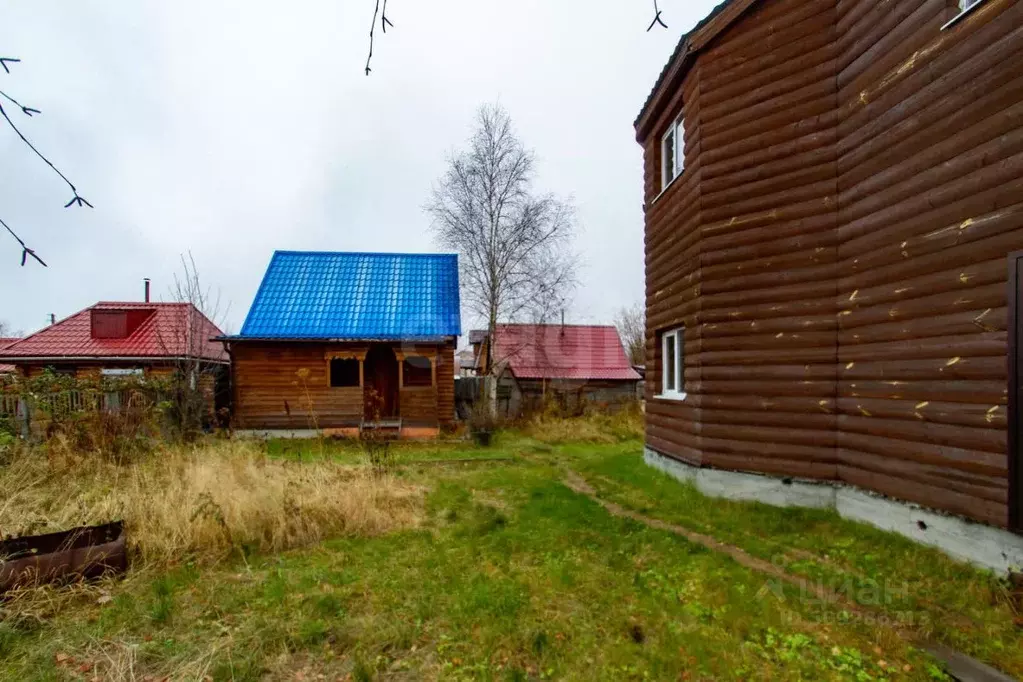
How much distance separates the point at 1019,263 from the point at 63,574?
8.28 meters

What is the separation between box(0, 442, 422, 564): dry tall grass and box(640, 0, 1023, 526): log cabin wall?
4.75 metres

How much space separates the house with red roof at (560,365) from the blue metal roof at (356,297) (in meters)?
3.41

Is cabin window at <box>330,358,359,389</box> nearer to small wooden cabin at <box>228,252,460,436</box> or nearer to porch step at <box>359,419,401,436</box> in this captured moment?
small wooden cabin at <box>228,252,460,436</box>

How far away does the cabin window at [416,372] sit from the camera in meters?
15.9

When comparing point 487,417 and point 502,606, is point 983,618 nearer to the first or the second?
point 502,606

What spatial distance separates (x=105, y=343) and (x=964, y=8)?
76.2ft

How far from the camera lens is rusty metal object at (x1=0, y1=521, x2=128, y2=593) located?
423 centimetres

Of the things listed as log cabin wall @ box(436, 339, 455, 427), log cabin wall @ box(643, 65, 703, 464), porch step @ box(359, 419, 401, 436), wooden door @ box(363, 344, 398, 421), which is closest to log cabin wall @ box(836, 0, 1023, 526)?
log cabin wall @ box(643, 65, 703, 464)

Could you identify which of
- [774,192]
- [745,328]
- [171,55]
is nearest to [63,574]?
[171,55]

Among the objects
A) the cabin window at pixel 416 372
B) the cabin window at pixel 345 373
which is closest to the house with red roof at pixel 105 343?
the cabin window at pixel 345 373

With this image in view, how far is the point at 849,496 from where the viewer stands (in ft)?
19.4

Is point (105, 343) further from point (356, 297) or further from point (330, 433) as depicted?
point (330, 433)

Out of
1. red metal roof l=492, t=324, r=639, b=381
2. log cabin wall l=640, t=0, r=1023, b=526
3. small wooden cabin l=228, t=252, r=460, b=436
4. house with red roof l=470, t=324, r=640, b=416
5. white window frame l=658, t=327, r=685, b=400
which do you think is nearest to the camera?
log cabin wall l=640, t=0, r=1023, b=526

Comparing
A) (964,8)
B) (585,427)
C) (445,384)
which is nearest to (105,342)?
(445,384)
